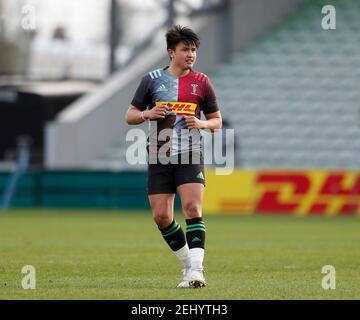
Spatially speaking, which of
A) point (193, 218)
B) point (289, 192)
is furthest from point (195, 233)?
point (289, 192)

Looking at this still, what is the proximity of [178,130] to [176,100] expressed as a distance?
0.87 feet

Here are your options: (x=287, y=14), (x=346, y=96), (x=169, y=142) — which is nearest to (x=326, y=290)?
(x=169, y=142)

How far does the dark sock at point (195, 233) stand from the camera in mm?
10383

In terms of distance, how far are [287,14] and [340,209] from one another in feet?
37.5

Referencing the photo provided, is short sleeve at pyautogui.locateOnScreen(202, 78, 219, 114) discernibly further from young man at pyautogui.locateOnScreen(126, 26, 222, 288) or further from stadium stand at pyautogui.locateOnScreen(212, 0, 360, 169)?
stadium stand at pyautogui.locateOnScreen(212, 0, 360, 169)

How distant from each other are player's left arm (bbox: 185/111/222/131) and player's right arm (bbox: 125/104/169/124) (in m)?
0.22

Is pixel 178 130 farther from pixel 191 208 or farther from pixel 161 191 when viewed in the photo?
pixel 191 208

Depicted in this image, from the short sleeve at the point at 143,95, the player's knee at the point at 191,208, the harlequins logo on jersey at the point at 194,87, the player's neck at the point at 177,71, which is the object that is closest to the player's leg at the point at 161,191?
the player's knee at the point at 191,208

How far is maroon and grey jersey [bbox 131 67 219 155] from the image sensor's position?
10523 millimetres

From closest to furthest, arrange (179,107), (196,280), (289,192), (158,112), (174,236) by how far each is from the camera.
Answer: (196,280)
(158,112)
(179,107)
(174,236)
(289,192)

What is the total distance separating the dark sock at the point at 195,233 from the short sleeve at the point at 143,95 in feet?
3.72

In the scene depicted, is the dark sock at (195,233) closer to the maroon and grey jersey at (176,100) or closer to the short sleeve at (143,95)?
the maroon and grey jersey at (176,100)

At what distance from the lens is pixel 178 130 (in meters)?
10.5
